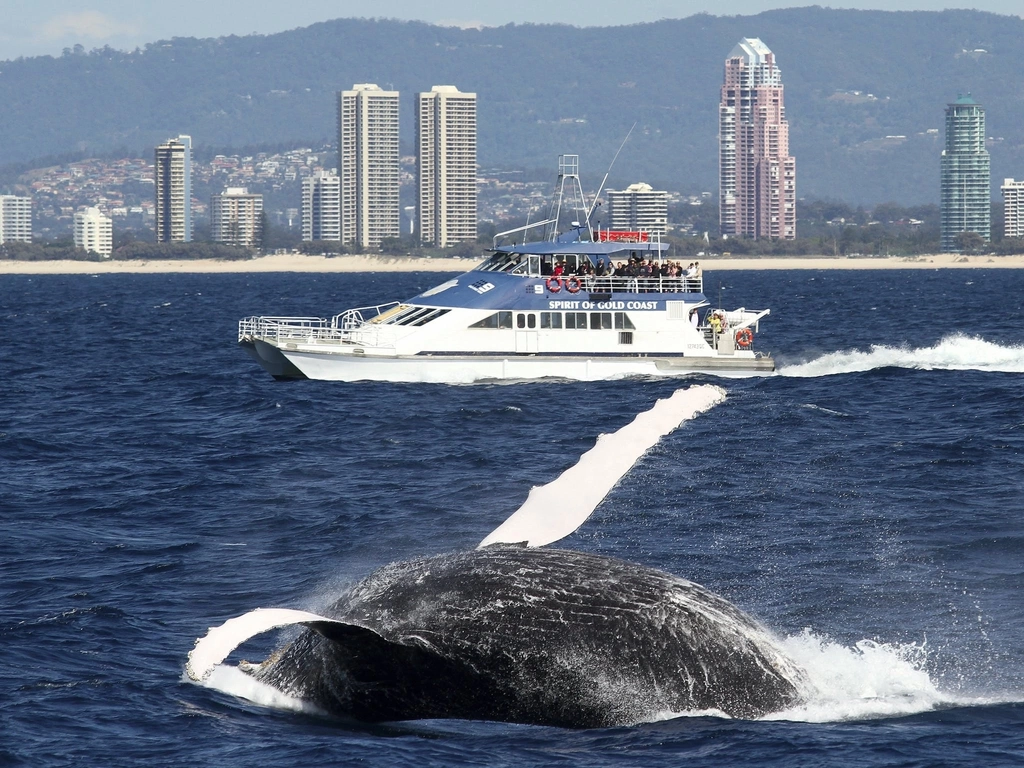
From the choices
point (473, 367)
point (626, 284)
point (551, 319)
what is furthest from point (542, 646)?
point (626, 284)

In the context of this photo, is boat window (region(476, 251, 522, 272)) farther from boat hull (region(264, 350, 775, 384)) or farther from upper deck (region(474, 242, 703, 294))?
boat hull (region(264, 350, 775, 384))

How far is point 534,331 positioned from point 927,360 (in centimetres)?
1429

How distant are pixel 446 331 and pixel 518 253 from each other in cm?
325

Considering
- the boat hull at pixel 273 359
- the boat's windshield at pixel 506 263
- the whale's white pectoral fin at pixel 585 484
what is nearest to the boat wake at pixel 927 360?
the boat's windshield at pixel 506 263

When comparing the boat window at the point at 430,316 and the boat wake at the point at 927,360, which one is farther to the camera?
the boat wake at the point at 927,360

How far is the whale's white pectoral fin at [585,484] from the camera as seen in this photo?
9.98 meters

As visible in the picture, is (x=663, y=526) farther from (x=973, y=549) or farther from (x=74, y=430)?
(x=74, y=430)

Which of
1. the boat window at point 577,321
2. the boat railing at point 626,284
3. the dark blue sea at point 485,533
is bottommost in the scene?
the dark blue sea at point 485,533

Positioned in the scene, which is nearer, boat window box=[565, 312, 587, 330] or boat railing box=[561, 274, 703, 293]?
boat railing box=[561, 274, 703, 293]

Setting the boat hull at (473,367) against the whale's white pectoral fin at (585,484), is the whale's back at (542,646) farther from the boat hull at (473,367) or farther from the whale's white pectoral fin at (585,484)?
the boat hull at (473,367)

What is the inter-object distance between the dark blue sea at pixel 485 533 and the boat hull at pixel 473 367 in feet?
2.42

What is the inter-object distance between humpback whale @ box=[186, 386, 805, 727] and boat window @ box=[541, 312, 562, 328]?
32534mm

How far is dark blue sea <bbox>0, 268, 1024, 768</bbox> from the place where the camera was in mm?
10352

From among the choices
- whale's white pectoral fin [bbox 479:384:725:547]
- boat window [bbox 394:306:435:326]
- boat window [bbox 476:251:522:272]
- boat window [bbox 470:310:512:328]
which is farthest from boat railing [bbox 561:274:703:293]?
whale's white pectoral fin [bbox 479:384:725:547]
